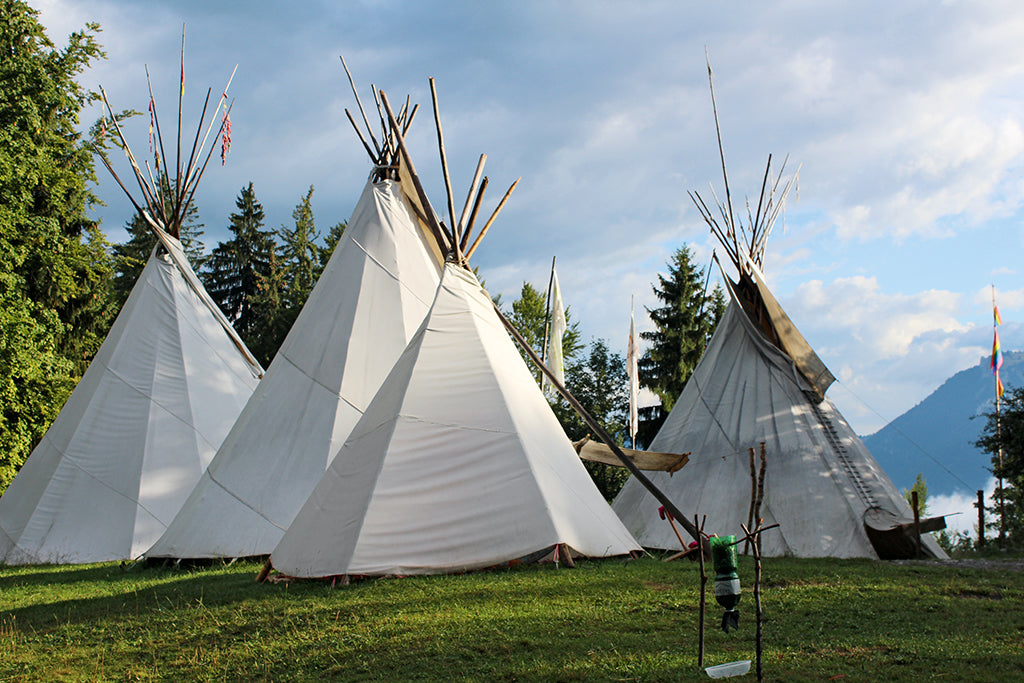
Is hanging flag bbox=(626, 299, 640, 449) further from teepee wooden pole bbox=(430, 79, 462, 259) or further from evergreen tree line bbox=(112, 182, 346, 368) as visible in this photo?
evergreen tree line bbox=(112, 182, 346, 368)

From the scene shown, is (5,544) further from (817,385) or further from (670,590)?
(817,385)

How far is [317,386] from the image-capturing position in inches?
387

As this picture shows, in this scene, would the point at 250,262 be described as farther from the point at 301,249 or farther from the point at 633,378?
the point at 633,378

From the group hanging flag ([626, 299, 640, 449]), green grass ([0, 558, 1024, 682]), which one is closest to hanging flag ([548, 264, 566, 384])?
hanging flag ([626, 299, 640, 449])

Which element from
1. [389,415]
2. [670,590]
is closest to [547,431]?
[389,415]

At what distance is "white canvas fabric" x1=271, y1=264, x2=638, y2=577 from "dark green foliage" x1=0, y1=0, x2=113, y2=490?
923 centimetres

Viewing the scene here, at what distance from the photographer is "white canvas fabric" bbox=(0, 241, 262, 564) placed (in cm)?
1105

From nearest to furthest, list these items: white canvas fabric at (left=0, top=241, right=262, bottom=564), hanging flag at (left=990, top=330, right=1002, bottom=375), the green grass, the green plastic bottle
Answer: the green plastic bottle
the green grass
white canvas fabric at (left=0, top=241, right=262, bottom=564)
hanging flag at (left=990, top=330, right=1002, bottom=375)

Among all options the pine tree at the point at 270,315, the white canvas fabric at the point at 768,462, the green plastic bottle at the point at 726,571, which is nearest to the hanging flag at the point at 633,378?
the white canvas fabric at the point at 768,462

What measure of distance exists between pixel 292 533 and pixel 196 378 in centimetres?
612

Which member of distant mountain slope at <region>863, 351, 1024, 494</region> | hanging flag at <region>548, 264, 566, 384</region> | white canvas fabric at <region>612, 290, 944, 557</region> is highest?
distant mountain slope at <region>863, 351, 1024, 494</region>

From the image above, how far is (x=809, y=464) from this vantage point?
10.7 metres

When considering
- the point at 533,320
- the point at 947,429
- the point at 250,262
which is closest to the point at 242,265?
the point at 250,262

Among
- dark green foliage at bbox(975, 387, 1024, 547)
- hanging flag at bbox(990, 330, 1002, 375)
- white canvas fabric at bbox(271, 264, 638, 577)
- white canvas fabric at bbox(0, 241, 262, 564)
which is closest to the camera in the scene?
white canvas fabric at bbox(271, 264, 638, 577)
